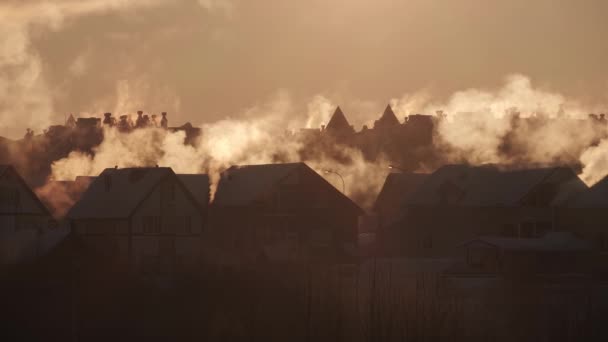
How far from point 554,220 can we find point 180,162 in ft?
128

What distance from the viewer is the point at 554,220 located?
310ft

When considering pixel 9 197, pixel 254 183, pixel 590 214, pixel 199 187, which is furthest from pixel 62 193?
pixel 590 214

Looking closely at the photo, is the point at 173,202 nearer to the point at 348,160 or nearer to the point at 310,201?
the point at 310,201

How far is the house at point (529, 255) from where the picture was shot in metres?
81.4

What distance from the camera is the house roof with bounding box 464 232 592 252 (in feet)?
270

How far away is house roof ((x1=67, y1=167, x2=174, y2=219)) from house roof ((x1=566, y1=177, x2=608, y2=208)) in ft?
91.8

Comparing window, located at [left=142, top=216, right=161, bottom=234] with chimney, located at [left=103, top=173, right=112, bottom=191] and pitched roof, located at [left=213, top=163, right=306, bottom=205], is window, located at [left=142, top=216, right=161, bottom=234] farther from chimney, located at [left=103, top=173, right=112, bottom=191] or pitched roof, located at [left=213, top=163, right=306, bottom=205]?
pitched roof, located at [left=213, top=163, right=306, bottom=205]

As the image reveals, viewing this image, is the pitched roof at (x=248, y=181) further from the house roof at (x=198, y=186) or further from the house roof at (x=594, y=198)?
the house roof at (x=594, y=198)

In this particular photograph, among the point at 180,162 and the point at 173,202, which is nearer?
the point at 173,202

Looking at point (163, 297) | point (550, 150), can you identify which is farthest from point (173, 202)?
point (550, 150)

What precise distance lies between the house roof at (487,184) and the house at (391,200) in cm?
429

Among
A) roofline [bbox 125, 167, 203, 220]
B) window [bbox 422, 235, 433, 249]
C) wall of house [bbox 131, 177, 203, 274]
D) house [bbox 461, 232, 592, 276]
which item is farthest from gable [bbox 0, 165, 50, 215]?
window [bbox 422, 235, 433, 249]

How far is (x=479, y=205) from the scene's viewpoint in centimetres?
9706

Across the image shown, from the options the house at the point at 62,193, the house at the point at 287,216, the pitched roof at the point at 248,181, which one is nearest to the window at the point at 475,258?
the house at the point at 287,216
